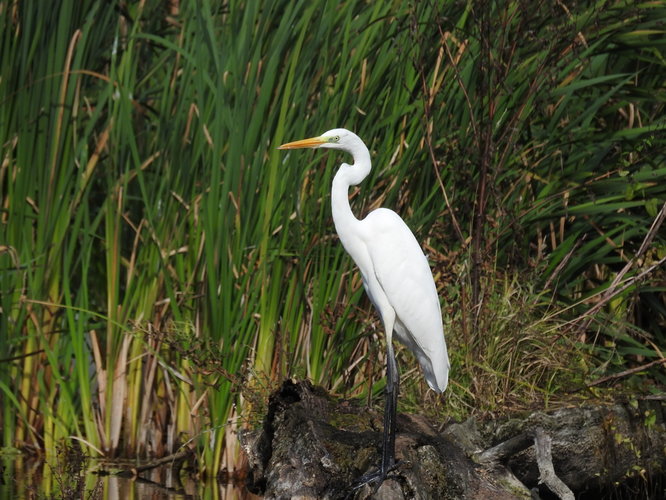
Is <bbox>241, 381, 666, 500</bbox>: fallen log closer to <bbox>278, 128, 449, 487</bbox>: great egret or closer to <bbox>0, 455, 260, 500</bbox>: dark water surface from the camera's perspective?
<bbox>278, 128, 449, 487</bbox>: great egret

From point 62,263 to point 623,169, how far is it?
8.12 feet

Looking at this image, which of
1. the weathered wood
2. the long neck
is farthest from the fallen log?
the long neck

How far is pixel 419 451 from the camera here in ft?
10.9

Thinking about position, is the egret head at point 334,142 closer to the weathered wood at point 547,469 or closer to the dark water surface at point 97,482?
the weathered wood at point 547,469

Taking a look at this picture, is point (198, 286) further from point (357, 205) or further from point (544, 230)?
point (544, 230)

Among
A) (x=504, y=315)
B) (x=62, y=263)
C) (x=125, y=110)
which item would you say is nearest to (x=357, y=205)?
(x=504, y=315)

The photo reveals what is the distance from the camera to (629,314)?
15.0 feet

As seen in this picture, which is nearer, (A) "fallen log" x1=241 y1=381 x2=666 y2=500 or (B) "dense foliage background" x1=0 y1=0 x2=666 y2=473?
(A) "fallen log" x1=241 y1=381 x2=666 y2=500

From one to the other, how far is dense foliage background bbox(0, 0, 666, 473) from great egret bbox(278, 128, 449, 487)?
360mm

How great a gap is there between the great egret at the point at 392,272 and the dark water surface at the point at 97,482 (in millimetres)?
920

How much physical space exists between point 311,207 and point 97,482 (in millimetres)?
1348

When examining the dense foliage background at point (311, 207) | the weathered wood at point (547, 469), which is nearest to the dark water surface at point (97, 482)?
the dense foliage background at point (311, 207)

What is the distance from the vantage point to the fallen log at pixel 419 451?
322cm

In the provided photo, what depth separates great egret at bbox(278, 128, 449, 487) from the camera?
368 cm
